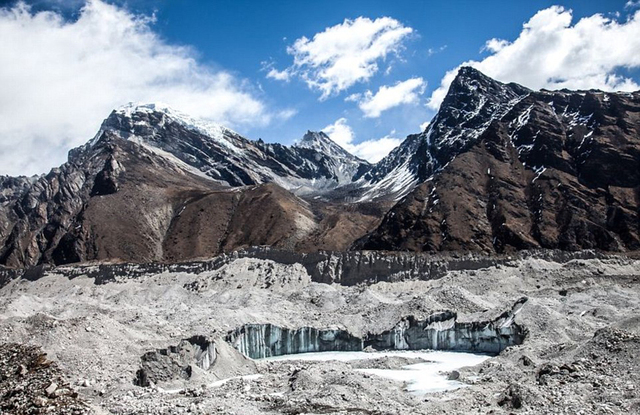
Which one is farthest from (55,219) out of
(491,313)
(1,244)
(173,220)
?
(491,313)

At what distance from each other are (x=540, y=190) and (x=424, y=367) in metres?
88.8

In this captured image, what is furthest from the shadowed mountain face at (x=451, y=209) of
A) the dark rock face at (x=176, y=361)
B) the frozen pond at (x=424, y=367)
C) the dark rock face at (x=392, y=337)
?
the dark rock face at (x=176, y=361)

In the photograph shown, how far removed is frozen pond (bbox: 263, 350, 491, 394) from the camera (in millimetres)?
46544

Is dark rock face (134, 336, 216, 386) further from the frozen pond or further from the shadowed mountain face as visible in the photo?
the shadowed mountain face

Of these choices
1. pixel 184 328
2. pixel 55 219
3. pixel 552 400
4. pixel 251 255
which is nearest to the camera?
pixel 552 400

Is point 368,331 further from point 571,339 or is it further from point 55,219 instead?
point 55,219

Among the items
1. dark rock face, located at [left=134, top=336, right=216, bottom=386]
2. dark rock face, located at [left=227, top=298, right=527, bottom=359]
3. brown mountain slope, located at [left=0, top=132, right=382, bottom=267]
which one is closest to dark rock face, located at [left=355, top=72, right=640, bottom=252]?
brown mountain slope, located at [left=0, top=132, right=382, bottom=267]

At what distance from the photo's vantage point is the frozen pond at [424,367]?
46544 mm

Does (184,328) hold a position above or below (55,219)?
below

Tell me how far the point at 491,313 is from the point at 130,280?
65.3 m

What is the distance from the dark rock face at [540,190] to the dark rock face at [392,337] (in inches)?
2070

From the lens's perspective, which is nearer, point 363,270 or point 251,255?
point 363,270

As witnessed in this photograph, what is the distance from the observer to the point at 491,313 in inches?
2788

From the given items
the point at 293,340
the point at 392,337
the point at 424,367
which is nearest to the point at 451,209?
the point at 392,337
